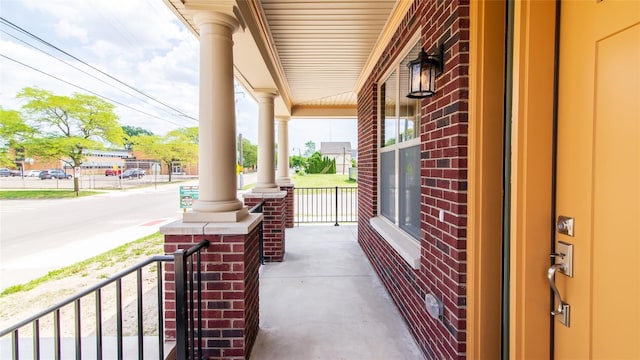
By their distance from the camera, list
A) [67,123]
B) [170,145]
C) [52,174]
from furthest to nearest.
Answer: [170,145]
[52,174]
[67,123]

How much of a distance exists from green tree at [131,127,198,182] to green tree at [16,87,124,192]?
1223 cm

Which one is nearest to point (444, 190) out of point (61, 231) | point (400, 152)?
point (400, 152)

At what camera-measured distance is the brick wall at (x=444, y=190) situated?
151 centimetres

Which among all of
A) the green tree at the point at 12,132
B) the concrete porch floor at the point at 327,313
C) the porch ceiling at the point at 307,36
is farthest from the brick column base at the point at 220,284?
the green tree at the point at 12,132

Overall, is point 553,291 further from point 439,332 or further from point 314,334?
point 314,334

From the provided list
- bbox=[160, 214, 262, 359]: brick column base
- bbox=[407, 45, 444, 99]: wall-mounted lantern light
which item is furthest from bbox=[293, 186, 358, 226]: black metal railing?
bbox=[407, 45, 444, 99]: wall-mounted lantern light

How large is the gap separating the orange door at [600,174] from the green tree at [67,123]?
20097 mm

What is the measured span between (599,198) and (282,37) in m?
2.99

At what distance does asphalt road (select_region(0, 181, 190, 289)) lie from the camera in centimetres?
530

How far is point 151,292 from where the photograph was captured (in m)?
3.63

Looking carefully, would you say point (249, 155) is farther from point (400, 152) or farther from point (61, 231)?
point (400, 152)

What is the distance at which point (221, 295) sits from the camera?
1.95 metres

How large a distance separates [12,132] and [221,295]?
65.3 ft

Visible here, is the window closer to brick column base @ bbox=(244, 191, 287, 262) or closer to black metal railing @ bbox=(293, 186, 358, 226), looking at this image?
brick column base @ bbox=(244, 191, 287, 262)
